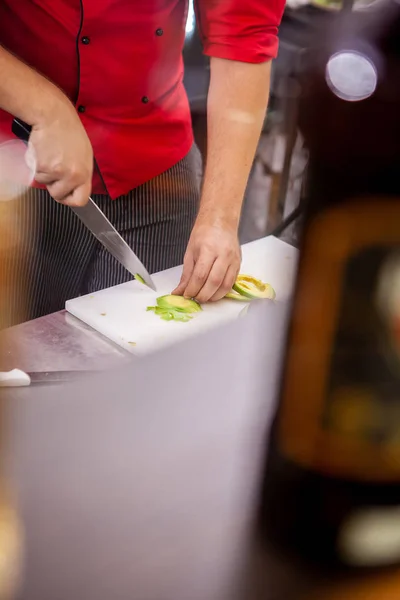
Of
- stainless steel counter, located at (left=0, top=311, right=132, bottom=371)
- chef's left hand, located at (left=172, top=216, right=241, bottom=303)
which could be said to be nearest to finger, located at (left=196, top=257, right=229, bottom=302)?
chef's left hand, located at (left=172, top=216, right=241, bottom=303)

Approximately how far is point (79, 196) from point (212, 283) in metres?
0.16

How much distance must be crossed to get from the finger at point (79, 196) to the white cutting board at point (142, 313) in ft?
0.31

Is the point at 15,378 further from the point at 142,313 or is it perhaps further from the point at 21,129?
the point at 21,129

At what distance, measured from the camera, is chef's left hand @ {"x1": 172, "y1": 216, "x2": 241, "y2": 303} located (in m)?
0.73

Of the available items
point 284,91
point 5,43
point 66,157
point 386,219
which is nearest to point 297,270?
point 386,219

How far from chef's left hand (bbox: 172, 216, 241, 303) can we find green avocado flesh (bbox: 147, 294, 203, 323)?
0.04 feet

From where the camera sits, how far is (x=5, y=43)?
757 millimetres

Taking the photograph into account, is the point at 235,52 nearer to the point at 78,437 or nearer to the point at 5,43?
the point at 5,43

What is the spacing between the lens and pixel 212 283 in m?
0.73

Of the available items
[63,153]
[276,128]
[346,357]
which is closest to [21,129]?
[63,153]

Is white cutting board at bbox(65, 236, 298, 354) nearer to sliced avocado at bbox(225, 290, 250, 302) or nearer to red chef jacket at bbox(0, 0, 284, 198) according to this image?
sliced avocado at bbox(225, 290, 250, 302)

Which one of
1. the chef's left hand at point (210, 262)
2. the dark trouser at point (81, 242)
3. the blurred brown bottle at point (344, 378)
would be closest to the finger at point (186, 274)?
the chef's left hand at point (210, 262)

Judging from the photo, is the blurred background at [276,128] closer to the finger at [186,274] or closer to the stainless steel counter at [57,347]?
the finger at [186,274]

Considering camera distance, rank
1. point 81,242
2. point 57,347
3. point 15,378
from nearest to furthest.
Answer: point 15,378 → point 57,347 → point 81,242
